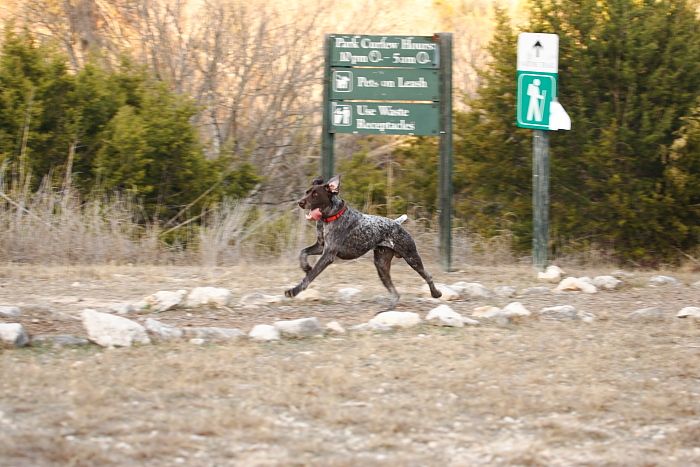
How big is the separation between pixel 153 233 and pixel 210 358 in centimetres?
722

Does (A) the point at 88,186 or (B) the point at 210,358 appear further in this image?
(A) the point at 88,186

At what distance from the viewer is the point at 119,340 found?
7.71 m

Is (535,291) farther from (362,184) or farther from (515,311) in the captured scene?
(362,184)

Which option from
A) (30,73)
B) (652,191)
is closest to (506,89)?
(652,191)

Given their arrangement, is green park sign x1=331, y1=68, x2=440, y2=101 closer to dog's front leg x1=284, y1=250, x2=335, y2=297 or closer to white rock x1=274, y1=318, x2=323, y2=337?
dog's front leg x1=284, y1=250, x2=335, y2=297

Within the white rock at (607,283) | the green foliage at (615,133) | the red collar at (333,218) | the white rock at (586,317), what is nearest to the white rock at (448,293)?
the white rock at (586,317)

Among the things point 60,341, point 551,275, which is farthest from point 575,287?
point 60,341

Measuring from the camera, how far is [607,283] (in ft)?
38.4

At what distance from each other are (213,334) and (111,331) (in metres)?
0.83

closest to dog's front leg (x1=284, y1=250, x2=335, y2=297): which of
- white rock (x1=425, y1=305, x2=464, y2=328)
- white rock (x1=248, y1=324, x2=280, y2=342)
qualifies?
white rock (x1=425, y1=305, x2=464, y2=328)

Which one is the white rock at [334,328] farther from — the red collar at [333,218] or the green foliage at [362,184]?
the green foliage at [362,184]

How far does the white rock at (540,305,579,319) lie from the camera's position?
9547mm

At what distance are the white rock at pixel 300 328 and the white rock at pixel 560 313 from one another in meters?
2.36

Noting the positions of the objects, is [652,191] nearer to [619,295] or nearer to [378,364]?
[619,295]
